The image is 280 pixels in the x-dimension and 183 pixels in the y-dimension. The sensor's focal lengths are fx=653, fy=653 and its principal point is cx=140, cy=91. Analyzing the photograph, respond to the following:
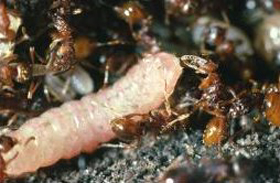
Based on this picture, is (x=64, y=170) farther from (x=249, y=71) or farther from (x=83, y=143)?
(x=249, y=71)

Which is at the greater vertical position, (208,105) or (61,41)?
(61,41)

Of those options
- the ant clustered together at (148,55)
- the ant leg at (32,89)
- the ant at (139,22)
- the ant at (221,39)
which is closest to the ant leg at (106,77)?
the ant clustered together at (148,55)

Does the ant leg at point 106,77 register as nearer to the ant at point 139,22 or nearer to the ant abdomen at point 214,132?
the ant at point 139,22

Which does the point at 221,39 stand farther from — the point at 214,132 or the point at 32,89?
the point at 32,89

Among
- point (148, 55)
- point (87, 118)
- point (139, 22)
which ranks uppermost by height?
point (139, 22)

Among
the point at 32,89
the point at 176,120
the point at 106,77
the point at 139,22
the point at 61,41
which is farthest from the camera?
the point at 139,22

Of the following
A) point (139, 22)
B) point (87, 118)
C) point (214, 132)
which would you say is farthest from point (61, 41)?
point (214, 132)

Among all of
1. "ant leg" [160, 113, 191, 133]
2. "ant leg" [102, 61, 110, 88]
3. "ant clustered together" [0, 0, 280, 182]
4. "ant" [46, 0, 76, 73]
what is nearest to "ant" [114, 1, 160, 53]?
"ant clustered together" [0, 0, 280, 182]
